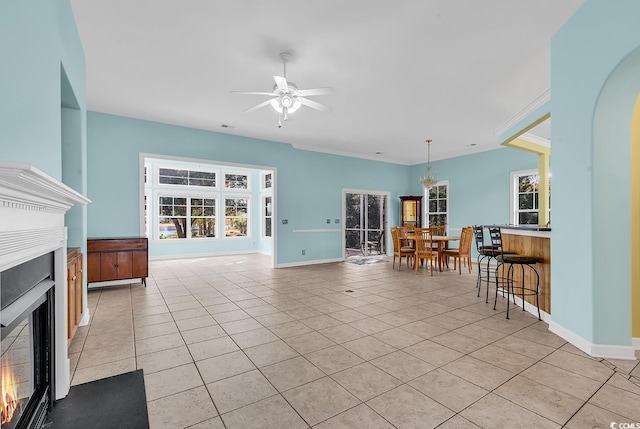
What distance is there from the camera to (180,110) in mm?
5109

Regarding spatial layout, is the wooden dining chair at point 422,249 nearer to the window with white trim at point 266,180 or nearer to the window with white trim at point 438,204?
the window with white trim at point 438,204

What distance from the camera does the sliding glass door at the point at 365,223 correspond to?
352 inches

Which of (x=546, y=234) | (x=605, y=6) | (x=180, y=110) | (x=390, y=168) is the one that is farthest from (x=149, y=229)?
(x=605, y=6)

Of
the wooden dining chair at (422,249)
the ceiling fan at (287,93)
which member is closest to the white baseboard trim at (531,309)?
the wooden dining chair at (422,249)

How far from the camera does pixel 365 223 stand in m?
9.24

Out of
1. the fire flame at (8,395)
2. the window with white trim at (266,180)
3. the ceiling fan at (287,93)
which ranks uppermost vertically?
the ceiling fan at (287,93)

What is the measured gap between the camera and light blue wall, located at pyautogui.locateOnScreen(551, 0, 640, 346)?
2.49 meters

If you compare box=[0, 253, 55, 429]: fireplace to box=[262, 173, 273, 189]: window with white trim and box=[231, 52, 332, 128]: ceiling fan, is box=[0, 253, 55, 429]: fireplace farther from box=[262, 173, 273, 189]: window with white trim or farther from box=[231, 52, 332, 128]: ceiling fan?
box=[262, 173, 273, 189]: window with white trim

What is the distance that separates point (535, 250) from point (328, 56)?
3309 millimetres

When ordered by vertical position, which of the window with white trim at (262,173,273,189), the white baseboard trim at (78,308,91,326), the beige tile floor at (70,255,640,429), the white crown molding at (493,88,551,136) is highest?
the white crown molding at (493,88,551,136)

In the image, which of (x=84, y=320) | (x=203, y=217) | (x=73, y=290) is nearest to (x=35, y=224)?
(x=73, y=290)

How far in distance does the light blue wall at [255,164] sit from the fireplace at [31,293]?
3731 mm

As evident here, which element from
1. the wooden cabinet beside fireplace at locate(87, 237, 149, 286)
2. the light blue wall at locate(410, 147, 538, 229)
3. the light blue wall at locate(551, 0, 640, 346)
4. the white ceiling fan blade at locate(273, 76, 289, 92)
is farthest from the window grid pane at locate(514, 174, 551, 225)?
the wooden cabinet beside fireplace at locate(87, 237, 149, 286)

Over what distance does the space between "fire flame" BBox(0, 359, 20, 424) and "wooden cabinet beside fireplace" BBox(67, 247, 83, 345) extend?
1.39 metres
